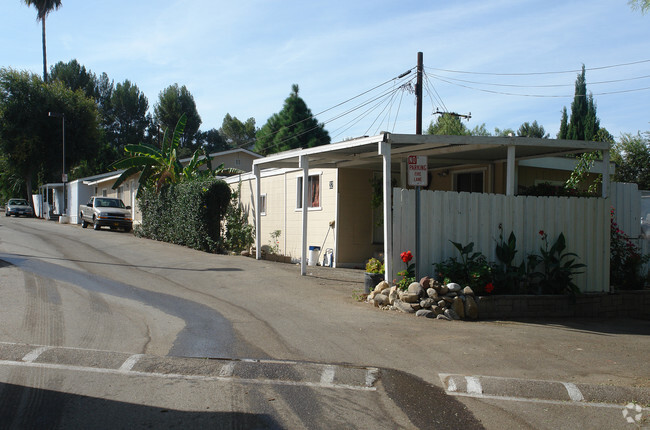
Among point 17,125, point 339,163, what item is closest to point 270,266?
point 339,163

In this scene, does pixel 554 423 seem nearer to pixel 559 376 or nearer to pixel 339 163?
pixel 559 376

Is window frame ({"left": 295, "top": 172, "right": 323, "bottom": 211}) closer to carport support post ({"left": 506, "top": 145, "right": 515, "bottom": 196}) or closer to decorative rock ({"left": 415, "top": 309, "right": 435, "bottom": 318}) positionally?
carport support post ({"left": 506, "top": 145, "right": 515, "bottom": 196})

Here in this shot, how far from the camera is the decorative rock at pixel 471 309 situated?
9.44 metres

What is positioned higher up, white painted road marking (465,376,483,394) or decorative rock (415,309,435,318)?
decorative rock (415,309,435,318)

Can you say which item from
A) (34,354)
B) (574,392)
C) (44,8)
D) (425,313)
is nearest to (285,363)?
(34,354)

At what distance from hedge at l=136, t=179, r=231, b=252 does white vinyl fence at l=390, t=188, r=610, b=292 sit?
9.97 meters

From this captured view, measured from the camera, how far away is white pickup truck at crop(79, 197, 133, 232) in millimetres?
26688

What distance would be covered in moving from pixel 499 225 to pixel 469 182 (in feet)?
17.8

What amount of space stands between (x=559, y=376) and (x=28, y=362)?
6.12 meters

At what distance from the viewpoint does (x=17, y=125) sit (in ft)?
140

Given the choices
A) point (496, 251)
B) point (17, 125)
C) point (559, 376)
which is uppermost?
point (17, 125)

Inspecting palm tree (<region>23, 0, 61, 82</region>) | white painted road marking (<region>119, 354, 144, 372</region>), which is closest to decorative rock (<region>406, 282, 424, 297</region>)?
white painted road marking (<region>119, 354, 144, 372</region>)

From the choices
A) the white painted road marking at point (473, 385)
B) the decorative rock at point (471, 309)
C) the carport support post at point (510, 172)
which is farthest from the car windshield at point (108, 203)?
the white painted road marking at point (473, 385)

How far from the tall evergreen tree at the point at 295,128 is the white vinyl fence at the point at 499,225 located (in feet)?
111
